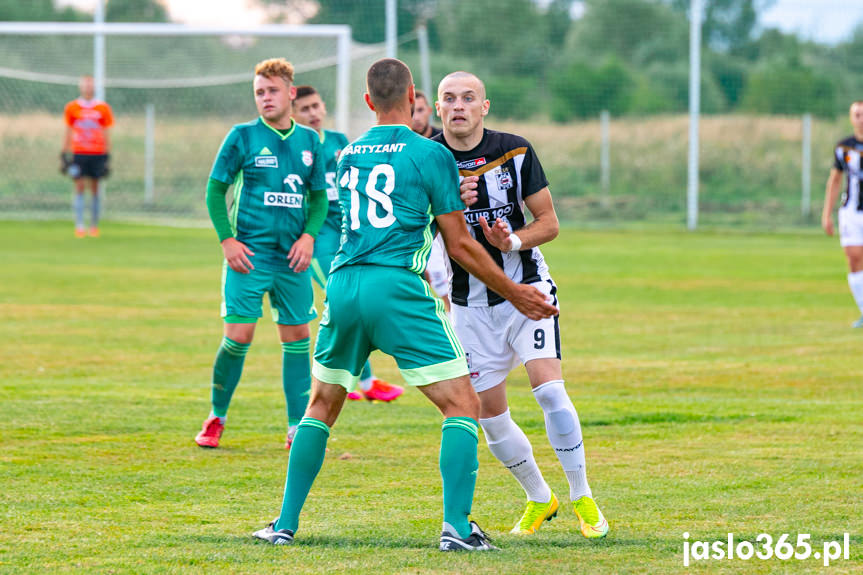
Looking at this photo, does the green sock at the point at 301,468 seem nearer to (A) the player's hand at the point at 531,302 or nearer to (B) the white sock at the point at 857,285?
(A) the player's hand at the point at 531,302

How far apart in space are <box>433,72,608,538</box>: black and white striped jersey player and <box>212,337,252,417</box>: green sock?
218cm

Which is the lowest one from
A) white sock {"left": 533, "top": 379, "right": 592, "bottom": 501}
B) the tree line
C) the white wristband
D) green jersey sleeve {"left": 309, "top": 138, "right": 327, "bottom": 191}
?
white sock {"left": 533, "top": 379, "right": 592, "bottom": 501}

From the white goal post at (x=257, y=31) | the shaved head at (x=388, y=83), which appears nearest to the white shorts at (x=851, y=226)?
the shaved head at (x=388, y=83)

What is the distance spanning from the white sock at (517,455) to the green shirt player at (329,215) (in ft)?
10.7

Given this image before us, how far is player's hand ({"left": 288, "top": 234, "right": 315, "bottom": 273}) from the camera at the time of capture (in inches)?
285

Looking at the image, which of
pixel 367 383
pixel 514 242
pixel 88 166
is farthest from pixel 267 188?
pixel 88 166

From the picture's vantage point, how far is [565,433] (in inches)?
210

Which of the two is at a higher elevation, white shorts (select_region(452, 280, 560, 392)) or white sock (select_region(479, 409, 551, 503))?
white shorts (select_region(452, 280, 560, 392))

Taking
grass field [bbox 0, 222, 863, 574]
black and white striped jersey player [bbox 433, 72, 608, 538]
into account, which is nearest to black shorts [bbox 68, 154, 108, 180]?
grass field [bbox 0, 222, 863, 574]

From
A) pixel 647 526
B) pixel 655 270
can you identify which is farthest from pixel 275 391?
pixel 655 270

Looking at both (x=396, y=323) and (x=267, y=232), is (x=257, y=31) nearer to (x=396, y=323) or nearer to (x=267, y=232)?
(x=267, y=232)

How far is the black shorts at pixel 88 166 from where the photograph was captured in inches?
947

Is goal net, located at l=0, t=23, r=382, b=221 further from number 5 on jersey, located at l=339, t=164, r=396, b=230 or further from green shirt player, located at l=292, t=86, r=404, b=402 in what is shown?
number 5 on jersey, located at l=339, t=164, r=396, b=230

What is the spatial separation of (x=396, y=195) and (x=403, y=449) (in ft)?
8.64
